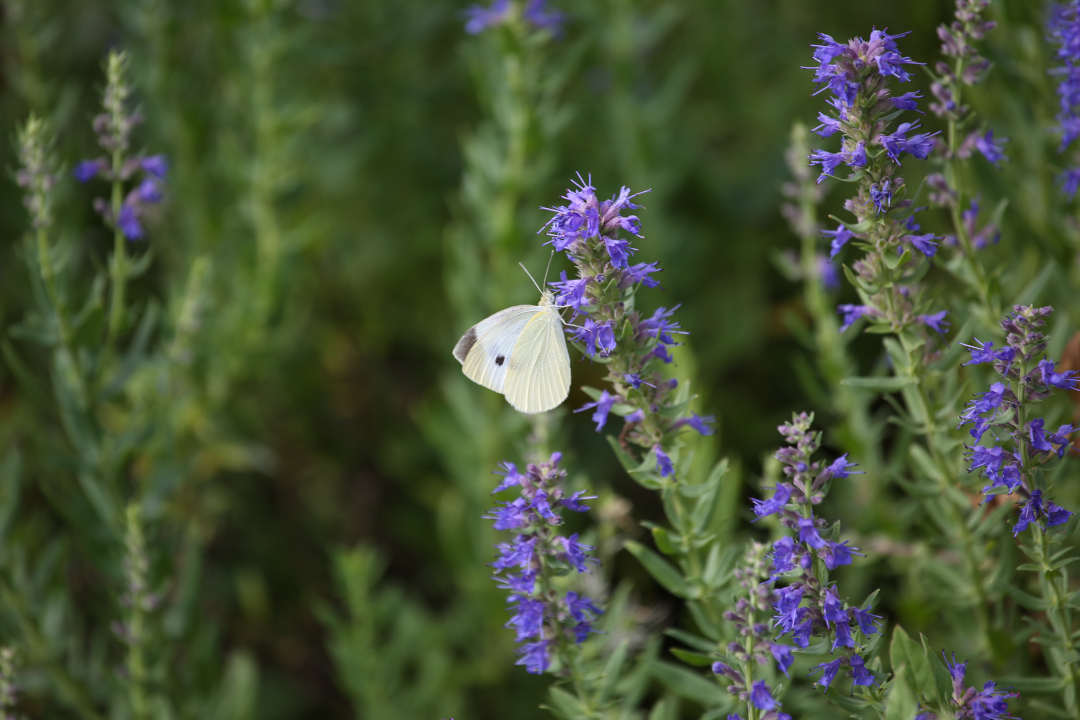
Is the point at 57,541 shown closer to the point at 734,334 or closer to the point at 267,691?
the point at 267,691

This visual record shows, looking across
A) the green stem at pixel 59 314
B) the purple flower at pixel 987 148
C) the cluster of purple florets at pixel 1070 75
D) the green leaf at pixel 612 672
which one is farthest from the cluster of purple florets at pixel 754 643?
the green stem at pixel 59 314

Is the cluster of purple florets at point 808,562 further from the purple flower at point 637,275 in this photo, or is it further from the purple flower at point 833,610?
the purple flower at point 637,275

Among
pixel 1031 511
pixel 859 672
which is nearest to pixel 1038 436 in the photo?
pixel 1031 511

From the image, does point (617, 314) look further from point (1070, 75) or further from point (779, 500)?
point (1070, 75)

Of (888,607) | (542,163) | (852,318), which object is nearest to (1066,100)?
(852,318)

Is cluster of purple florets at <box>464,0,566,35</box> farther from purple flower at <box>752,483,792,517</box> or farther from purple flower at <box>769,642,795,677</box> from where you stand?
purple flower at <box>769,642,795,677</box>

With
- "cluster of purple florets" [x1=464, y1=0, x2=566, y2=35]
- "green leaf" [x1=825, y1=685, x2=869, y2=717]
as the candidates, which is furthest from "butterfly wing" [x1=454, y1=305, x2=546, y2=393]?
"cluster of purple florets" [x1=464, y1=0, x2=566, y2=35]
